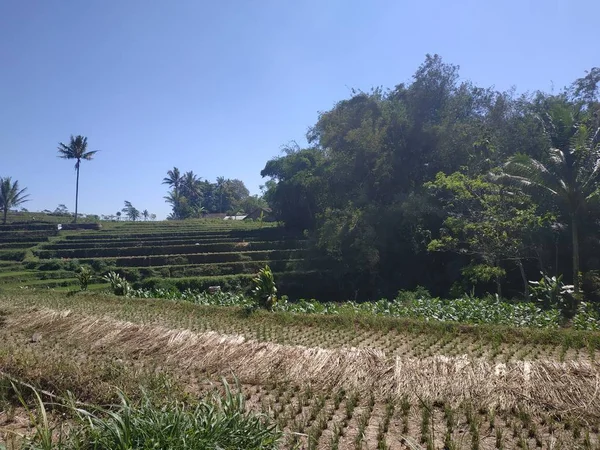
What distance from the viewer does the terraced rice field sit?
83.5 ft

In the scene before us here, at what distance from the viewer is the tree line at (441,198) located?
685 inches

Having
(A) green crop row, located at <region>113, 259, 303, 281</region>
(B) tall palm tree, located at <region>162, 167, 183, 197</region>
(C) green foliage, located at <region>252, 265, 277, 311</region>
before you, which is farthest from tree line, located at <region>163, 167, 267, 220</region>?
(C) green foliage, located at <region>252, 265, 277, 311</region>

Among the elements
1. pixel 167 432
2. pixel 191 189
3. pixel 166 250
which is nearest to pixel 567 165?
pixel 167 432

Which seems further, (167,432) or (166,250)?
(166,250)

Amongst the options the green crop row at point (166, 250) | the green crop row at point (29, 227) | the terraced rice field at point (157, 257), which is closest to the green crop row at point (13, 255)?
the terraced rice field at point (157, 257)

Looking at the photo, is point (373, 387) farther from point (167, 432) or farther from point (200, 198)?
point (200, 198)

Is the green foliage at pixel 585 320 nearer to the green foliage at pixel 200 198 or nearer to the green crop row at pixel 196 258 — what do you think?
the green crop row at pixel 196 258

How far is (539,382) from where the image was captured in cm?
457

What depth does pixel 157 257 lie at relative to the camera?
28.6 metres

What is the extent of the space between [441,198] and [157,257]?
17.7 m

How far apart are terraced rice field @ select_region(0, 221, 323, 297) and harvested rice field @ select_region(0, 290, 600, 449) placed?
17.9m

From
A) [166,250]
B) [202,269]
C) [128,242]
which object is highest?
[128,242]

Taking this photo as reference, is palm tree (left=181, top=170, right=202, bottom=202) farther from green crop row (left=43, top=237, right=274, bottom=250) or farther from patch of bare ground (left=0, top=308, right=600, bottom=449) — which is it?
patch of bare ground (left=0, top=308, right=600, bottom=449)

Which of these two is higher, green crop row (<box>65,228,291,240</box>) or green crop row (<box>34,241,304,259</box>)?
green crop row (<box>65,228,291,240</box>)
